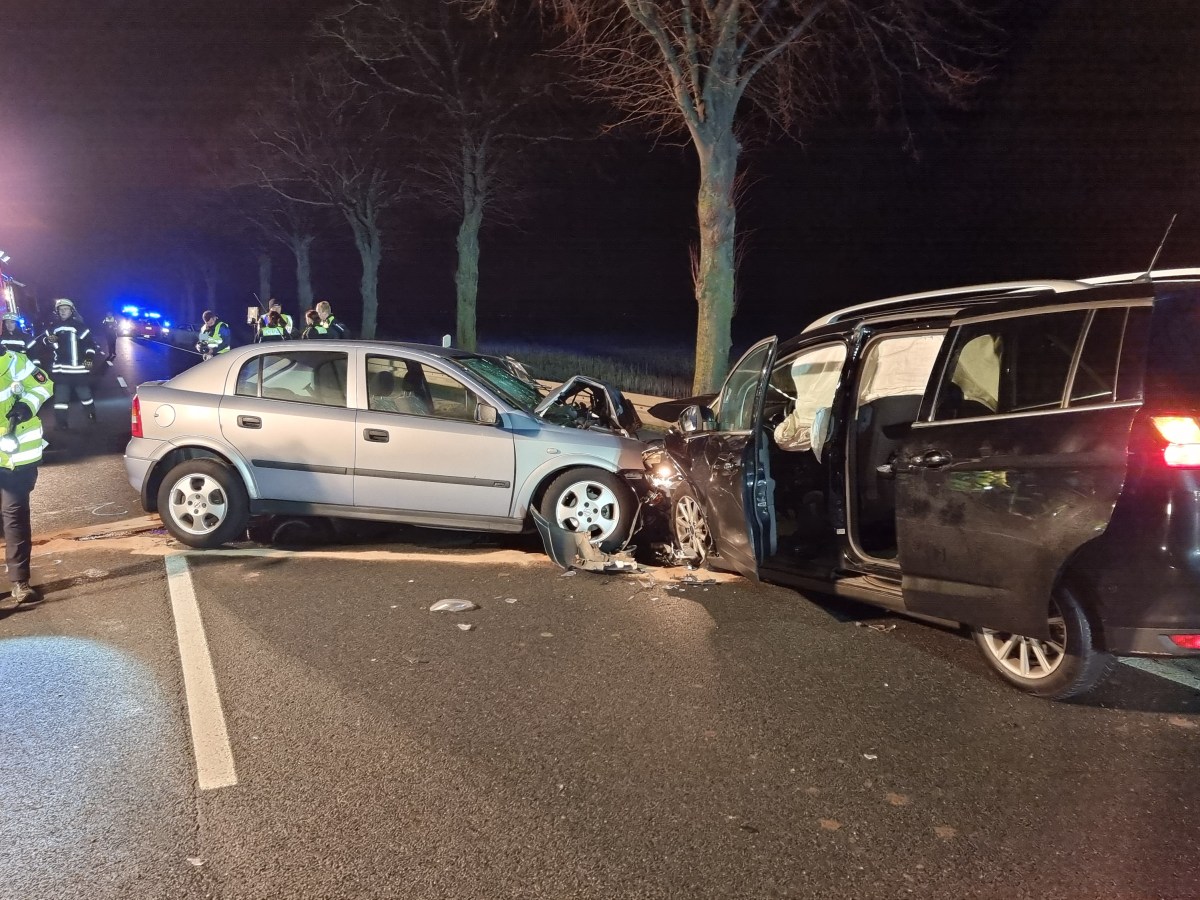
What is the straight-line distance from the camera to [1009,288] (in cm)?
443

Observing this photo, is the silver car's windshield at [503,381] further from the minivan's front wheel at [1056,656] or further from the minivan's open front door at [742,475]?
the minivan's front wheel at [1056,656]

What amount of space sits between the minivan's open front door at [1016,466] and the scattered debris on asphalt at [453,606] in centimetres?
258

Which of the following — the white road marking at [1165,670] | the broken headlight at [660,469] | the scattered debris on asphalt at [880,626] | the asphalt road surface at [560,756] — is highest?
the broken headlight at [660,469]

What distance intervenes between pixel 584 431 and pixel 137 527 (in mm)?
3988

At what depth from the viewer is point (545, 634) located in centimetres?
477

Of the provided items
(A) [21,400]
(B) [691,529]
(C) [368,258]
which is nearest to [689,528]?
(B) [691,529]

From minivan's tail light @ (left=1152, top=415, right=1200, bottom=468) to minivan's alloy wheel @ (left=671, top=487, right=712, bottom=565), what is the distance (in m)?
2.97

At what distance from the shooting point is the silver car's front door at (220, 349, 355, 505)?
20.9 feet

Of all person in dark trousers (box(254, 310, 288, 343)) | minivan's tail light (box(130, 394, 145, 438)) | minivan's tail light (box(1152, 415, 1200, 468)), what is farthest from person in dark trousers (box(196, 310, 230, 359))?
minivan's tail light (box(1152, 415, 1200, 468))

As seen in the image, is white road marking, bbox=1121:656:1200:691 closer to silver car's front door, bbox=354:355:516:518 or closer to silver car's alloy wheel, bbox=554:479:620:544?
silver car's alloy wheel, bbox=554:479:620:544

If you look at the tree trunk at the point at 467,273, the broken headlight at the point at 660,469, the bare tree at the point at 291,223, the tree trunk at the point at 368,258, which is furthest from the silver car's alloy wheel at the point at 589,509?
the bare tree at the point at 291,223

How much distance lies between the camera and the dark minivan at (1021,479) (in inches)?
127

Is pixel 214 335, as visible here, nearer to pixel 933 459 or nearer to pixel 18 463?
pixel 18 463

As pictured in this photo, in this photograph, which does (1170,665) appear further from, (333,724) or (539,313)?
(539,313)
